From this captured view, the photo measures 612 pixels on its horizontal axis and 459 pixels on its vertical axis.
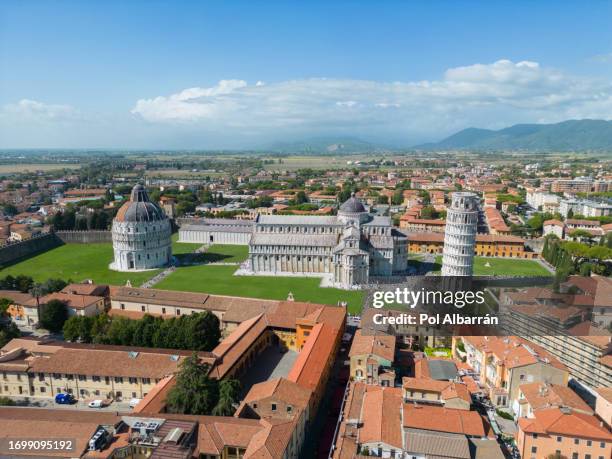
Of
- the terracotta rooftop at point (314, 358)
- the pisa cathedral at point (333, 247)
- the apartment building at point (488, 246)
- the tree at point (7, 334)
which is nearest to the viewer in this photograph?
the terracotta rooftop at point (314, 358)

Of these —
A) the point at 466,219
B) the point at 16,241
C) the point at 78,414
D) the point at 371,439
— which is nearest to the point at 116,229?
the point at 16,241

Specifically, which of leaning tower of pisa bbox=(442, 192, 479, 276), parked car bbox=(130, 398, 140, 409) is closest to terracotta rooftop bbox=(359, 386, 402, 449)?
parked car bbox=(130, 398, 140, 409)

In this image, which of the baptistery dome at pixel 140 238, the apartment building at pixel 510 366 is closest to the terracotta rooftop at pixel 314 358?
the apartment building at pixel 510 366

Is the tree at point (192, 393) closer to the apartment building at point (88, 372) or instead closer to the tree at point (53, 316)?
the apartment building at point (88, 372)

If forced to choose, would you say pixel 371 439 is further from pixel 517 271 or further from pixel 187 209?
pixel 187 209

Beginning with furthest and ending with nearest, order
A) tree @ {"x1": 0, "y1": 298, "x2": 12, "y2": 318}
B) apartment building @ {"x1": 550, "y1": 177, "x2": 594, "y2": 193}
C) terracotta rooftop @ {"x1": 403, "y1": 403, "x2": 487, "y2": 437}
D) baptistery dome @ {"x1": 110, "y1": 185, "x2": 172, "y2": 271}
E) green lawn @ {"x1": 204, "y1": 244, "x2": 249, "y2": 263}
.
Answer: apartment building @ {"x1": 550, "y1": 177, "x2": 594, "y2": 193} < green lawn @ {"x1": 204, "y1": 244, "x2": 249, "y2": 263} < baptistery dome @ {"x1": 110, "y1": 185, "x2": 172, "y2": 271} < tree @ {"x1": 0, "y1": 298, "x2": 12, "y2": 318} < terracotta rooftop @ {"x1": 403, "y1": 403, "x2": 487, "y2": 437}

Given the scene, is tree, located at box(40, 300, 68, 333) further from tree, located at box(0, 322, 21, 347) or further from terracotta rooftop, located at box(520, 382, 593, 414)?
terracotta rooftop, located at box(520, 382, 593, 414)
